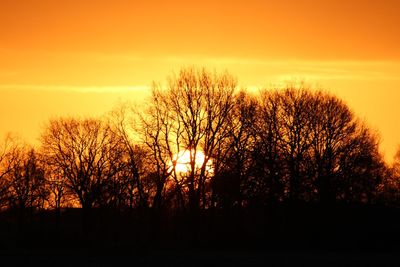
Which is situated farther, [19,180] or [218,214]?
[19,180]

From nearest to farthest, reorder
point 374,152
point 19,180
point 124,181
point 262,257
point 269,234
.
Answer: point 262,257 → point 269,234 → point 374,152 → point 124,181 → point 19,180

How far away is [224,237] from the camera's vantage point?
7100 cm

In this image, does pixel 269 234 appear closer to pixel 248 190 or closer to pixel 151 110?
pixel 248 190

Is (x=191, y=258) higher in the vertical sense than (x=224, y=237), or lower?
lower

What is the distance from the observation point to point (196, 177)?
258ft

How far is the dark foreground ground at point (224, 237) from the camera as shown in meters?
59.2

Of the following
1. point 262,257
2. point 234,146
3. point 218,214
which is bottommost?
point 262,257

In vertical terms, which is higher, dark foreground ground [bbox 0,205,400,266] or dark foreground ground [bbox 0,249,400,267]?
dark foreground ground [bbox 0,205,400,266]

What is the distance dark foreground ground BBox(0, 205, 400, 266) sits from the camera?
59188mm

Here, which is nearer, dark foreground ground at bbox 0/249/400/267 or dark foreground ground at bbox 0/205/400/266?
dark foreground ground at bbox 0/249/400/267

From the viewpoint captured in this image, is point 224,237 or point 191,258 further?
point 224,237

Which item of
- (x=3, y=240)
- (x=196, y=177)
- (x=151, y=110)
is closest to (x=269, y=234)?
(x=196, y=177)

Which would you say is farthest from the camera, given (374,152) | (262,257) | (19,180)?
(19,180)

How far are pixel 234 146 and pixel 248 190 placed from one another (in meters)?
4.93
